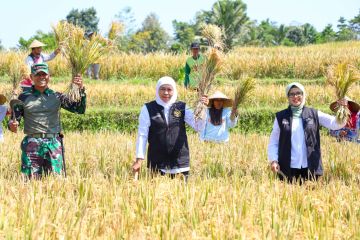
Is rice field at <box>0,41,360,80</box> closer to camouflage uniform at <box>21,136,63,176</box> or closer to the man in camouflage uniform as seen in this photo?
the man in camouflage uniform

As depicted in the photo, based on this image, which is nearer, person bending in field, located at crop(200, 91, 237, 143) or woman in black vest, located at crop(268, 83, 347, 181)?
woman in black vest, located at crop(268, 83, 347, 181)

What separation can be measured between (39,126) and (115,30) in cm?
273

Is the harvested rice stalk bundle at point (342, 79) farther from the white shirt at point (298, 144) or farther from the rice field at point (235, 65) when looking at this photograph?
the rice field at point (235, 65)

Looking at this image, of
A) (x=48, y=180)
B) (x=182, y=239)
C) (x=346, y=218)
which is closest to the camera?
(x=182, y=239)

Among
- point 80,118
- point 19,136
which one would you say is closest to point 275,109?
point 80,118

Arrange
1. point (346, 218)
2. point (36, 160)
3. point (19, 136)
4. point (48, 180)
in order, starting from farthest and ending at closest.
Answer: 1. point (19, 136)
2. point (36, 160)
3. point (48, 180)
4. point (346, 218)

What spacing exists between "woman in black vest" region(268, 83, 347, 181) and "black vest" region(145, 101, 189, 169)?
931mm

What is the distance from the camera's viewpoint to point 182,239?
141 inches

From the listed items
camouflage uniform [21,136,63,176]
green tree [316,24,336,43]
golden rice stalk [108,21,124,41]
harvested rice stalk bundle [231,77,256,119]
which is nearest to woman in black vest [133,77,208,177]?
camouflage uniform [21,136,63,176]

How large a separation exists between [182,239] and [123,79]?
16.9 metres

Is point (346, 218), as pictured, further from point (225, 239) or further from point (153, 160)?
point (153, 160)

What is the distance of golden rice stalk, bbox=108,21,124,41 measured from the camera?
8.09 m

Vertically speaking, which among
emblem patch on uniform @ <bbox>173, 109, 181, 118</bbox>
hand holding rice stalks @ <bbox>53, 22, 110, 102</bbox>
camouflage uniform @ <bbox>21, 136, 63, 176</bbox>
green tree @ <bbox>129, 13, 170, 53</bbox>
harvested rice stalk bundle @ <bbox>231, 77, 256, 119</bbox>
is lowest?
camouflage uniform @ <bbox>21, 136, 63, 176</bbox>

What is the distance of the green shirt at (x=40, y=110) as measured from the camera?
19.0ft
